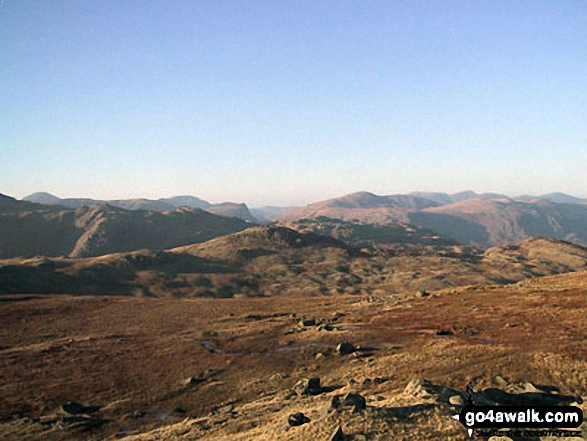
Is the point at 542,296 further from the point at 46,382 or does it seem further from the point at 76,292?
the point at 76,292

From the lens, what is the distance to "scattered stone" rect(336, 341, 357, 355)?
159 ft

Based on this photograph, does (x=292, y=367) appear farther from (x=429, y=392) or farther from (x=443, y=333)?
(x=429, y=392)

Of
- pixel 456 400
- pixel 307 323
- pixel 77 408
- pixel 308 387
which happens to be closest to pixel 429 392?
pixel 456 400

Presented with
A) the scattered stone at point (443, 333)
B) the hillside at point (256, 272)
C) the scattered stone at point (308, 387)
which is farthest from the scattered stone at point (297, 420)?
the hillside at point (256, 272)

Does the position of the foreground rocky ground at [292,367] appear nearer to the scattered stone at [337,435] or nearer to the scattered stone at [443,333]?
the scattered stone at [443,333]

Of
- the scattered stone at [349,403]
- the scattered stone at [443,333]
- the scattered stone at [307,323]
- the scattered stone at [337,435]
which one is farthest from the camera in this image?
the scattered stone at [307,323]

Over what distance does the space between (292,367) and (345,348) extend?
22.3ft

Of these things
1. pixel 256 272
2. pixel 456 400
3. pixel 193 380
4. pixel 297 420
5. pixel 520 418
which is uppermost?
pixel 520 418

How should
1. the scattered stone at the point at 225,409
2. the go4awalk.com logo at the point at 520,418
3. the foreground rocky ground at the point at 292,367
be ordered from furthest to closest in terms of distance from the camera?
the scattered stone at the point at 225,409 < the foreground rocky ground at the point at 292,367 < the go4awalk.com logo at the point at 520,418

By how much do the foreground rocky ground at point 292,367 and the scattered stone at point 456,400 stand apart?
103mm

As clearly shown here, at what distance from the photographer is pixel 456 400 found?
25.9 meters

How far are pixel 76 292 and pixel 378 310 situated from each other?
99.1 metres

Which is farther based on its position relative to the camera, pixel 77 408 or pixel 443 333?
pixel 443 333

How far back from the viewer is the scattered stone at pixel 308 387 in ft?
119
